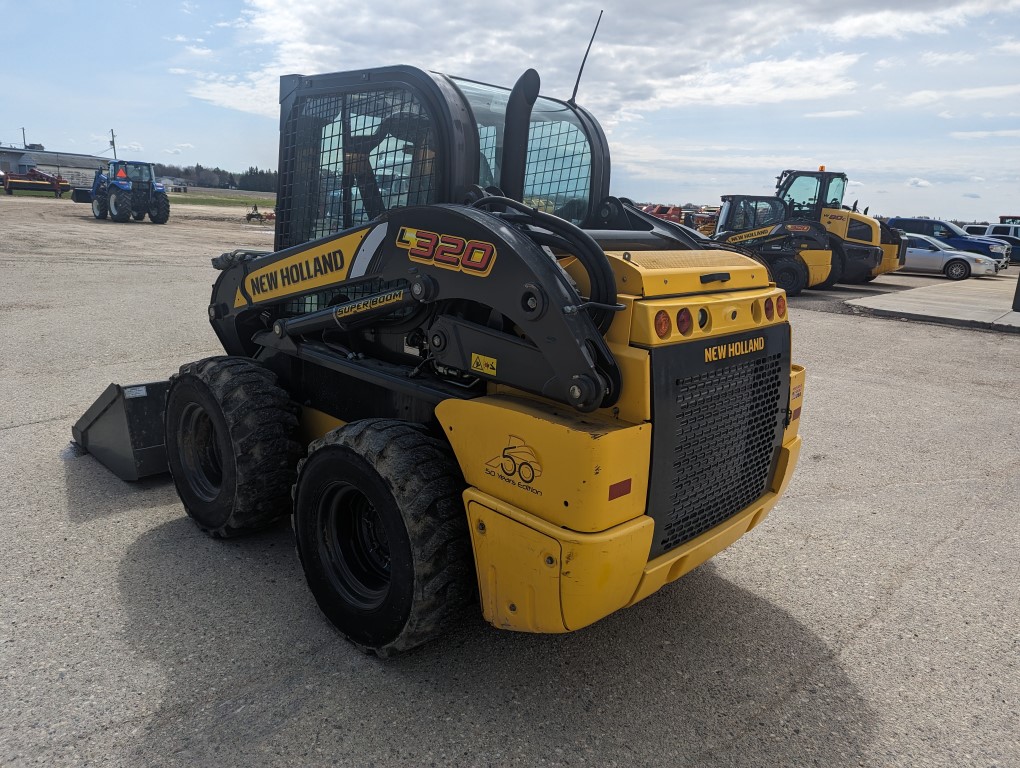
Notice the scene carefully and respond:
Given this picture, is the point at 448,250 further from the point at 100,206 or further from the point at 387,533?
the point at 100,206

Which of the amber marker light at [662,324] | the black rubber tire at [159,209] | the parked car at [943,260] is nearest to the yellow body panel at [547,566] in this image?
the amber marker light at [662,324]

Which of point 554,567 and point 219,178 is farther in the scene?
point 219,178

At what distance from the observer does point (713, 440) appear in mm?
2893

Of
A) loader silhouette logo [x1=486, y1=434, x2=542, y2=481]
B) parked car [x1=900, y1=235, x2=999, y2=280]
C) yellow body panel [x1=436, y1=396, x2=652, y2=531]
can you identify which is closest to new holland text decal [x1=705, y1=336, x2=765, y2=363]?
yellow body panel [x1=436, y1=396, x2=652, y2=531]

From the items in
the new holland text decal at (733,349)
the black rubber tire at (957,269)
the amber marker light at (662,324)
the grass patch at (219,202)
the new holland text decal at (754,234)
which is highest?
the grass patch at (219,202)

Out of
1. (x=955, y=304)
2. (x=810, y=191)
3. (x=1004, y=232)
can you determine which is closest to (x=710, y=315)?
(x=955, y=304)

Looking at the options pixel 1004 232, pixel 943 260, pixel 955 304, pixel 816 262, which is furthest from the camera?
pixel 1004 232

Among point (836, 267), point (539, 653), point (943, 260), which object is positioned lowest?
point (539, 653)

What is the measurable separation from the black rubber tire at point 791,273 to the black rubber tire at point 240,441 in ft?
48.3

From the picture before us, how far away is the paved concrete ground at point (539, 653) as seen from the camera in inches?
102

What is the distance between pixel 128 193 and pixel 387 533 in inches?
1145

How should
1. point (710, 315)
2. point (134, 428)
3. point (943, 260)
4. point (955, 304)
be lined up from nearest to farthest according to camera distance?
point (710, 315) < point (134, 428) < point (955, 304) < point (943, 260)

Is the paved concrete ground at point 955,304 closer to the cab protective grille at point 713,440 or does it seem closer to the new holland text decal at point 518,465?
the cab protective grille at point 713,440

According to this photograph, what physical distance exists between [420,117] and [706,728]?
2768mm
